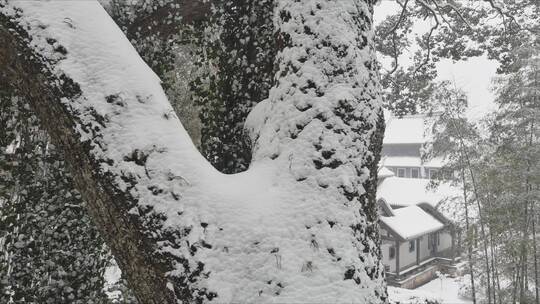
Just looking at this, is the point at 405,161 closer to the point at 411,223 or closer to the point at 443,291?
the point at 411,223

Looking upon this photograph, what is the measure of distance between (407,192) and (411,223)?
4.53 meters

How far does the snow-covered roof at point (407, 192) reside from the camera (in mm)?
22250

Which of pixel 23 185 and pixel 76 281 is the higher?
pixel 23 185

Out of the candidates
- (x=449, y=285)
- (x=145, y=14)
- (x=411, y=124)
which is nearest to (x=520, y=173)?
(x=145, y=14)

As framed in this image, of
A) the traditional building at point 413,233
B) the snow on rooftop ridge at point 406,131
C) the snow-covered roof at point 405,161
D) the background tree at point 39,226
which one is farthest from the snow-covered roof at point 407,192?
the background tree at point 39,226

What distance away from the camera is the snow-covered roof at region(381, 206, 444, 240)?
→ 17766 millimetres

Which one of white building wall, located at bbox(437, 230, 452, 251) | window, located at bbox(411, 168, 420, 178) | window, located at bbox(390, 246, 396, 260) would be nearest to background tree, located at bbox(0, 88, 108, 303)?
window, located at bbox(390, 246, 396, 260)

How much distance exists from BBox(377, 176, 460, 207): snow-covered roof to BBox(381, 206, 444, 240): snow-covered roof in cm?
134

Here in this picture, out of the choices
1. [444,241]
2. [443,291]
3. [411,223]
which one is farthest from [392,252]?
[444,241]

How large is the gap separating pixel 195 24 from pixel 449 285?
18.0 m

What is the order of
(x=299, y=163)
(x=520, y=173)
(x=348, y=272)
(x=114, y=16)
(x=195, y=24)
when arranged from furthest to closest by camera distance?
(x=520, y=173) → (x=195, y=24) → (x=114, y=16) → (x=299, y=163) → (x=348, y=272)

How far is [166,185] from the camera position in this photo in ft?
4.24

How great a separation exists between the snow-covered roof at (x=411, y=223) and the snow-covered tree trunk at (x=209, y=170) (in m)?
17.3

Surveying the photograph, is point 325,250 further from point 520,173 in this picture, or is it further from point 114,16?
point 520,173
